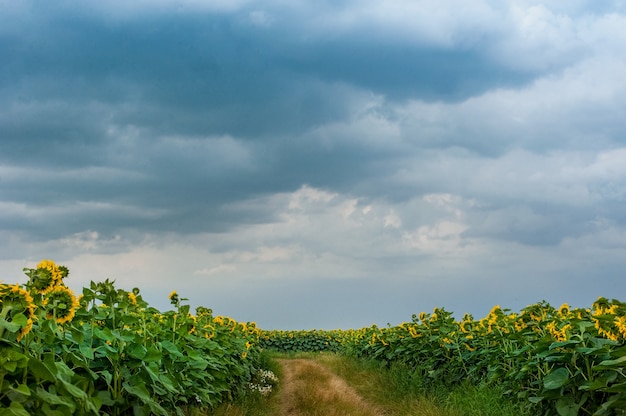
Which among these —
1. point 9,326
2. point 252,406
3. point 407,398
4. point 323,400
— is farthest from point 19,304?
point 407,398

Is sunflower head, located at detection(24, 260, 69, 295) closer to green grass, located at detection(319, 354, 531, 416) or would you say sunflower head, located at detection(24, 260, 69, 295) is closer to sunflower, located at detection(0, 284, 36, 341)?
sunflower, located at detection(0, 284, 36, 341)

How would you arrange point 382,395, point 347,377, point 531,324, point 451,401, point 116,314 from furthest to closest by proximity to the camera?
point 347,377 < point 382,395 < point 451,401 < point 531,324 < point 116,314

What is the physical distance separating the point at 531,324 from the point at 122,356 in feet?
19.5

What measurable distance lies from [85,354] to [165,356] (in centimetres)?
211

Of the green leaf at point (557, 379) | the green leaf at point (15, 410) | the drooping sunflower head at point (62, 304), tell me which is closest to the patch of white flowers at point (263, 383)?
the green leaf at point (557, 379)

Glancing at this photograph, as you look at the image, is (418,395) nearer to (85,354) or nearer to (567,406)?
(567,406)

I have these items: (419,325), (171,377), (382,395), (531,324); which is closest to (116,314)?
(171,377)

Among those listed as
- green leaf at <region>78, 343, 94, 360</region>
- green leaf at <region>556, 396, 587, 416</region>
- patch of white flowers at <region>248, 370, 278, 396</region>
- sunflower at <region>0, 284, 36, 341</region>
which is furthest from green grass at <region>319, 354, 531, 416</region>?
sunflower at <region>0, 284, 36, 341</region>

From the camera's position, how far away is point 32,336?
13.6 feet

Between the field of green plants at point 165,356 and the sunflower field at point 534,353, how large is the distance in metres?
0.02

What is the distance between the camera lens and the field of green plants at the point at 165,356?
393cm

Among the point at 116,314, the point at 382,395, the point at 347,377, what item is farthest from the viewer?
the point at 347,377

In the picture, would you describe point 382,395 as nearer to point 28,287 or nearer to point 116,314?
point 116,314

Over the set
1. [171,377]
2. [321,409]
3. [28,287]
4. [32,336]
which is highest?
[28,287]
